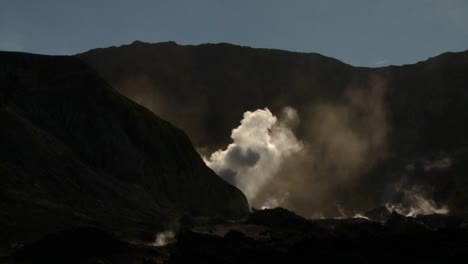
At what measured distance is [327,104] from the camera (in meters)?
183

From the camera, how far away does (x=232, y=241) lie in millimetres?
54438

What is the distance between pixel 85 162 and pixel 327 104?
104m

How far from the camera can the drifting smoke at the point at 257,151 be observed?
6280 inches

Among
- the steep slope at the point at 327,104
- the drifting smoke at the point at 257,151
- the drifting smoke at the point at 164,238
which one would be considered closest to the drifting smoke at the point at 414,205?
the steep slope at the point at 327,104

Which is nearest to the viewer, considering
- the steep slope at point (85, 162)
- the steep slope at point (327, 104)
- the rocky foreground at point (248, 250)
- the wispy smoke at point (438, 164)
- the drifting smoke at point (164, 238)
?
the rocky foreground at point (248, 250)

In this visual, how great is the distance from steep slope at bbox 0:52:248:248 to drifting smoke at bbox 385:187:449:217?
168ft

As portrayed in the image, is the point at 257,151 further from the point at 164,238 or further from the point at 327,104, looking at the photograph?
the point at 164,238

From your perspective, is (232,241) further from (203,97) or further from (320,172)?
(203,97)

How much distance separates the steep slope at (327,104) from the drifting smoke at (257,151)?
3042 mm

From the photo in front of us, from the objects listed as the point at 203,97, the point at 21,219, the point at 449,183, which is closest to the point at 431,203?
the point at 449,183

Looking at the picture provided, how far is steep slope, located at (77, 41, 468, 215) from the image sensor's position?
16412 centimetres

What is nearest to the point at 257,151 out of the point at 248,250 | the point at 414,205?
the point at 414,205

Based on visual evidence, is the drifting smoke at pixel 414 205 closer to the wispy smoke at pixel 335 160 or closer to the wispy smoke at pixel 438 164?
the wispy smoke at pixel 438 164

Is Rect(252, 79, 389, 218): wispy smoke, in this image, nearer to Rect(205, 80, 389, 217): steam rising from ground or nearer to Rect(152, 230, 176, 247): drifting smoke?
Rect(205, 80, 389, 217): steam rising from ground
